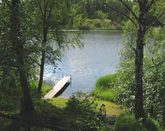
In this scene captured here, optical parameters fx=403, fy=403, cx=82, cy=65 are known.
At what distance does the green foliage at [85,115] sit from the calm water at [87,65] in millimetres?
14751

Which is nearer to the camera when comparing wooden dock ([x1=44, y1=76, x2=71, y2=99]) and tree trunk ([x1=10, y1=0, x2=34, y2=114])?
tree trunk ([x1=10, y1=0, x2=34, y2=114])

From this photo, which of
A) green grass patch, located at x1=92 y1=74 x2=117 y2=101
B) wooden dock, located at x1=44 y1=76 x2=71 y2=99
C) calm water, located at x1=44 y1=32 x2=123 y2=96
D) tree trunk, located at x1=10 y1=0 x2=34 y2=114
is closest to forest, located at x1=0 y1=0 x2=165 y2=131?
tree trunk, located at x1=10 y1=0 x2=34 y2=114

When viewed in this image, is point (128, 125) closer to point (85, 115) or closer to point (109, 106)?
point (85, 115)

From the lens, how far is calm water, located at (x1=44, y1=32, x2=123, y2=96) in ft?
152

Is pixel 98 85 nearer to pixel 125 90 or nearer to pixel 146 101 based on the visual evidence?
pixel 125 90

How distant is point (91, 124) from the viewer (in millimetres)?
18266

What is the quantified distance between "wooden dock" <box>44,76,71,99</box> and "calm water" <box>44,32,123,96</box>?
49 cm

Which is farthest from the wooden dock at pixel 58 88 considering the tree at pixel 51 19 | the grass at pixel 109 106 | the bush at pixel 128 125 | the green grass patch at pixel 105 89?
the bush at pixel 128 125

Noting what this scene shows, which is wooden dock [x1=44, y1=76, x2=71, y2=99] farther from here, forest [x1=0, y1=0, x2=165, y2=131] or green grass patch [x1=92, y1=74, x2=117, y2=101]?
forest [x1=0, y1=0, x2=165, y2=131]

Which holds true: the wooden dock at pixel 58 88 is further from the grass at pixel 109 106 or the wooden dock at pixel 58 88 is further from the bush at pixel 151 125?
the bush at pixel 151 125

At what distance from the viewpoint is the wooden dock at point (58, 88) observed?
37188mm

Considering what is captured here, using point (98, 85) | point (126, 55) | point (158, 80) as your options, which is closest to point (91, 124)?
point (158, 80)

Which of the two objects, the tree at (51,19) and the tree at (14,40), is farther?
the tree at (51,19)

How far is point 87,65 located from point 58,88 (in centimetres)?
1767
